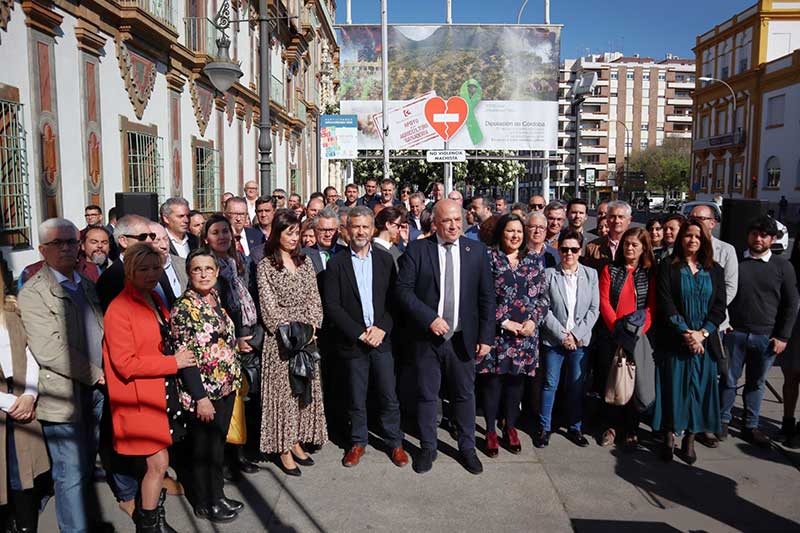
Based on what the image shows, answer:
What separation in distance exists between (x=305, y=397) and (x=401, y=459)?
886 mm

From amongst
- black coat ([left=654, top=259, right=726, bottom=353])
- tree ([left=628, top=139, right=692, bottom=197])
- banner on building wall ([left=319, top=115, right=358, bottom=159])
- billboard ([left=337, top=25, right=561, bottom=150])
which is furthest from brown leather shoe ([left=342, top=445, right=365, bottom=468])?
tree ([left=628, top=139, right=692, bottom=197])

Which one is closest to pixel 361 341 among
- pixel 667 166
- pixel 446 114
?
pixel 446 114

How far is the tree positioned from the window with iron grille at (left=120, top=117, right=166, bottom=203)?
2502 inches

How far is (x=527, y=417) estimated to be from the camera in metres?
5.73

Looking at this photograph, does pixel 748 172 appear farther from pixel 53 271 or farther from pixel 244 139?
pixel 53 271

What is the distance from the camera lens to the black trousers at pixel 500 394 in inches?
194

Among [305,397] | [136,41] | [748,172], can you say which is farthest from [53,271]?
[748,172]

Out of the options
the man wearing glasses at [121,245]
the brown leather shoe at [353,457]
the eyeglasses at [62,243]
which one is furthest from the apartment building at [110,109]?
the brown leather shoe at [353,457]

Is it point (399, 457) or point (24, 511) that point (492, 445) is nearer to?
point (399, 457)

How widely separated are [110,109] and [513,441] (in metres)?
7.99

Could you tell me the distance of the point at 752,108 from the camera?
143 feet

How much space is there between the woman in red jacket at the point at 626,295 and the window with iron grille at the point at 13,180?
636 centimetres


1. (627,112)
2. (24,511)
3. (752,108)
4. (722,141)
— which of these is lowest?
(24,511)

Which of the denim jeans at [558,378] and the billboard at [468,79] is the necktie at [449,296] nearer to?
the denim jeans at [558,378]
